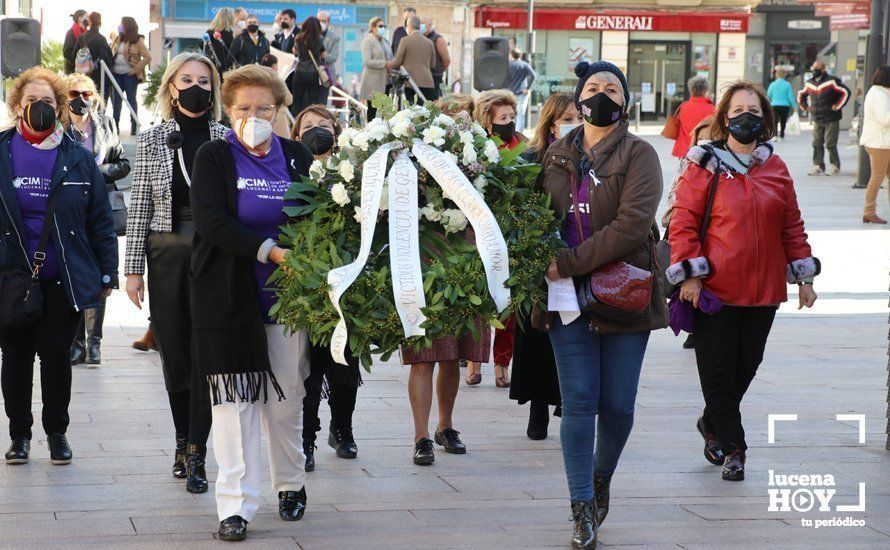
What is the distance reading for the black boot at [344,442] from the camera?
6.91 meters

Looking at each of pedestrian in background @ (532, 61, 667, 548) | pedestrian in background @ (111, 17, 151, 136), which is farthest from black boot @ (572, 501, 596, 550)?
pedestrian in background @ (111, 17, 151, 136)

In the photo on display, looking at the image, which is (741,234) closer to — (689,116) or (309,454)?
(309,454)

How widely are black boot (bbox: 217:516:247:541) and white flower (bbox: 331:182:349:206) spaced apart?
4.38 feet

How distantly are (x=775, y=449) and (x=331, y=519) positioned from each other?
8.67ft

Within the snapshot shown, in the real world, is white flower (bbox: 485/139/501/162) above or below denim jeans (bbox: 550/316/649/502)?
above

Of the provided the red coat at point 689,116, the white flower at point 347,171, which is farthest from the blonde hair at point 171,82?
the red coat at point 689,116

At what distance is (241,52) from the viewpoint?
18328 mm

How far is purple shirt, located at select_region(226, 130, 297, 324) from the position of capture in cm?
543

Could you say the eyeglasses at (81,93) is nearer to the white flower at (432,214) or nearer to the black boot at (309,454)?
the black boot at (309,454)

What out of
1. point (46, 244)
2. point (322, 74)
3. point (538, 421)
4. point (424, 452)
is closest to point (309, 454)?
point (424, 452)

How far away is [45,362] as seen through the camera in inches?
→ 267

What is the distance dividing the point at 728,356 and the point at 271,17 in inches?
1489

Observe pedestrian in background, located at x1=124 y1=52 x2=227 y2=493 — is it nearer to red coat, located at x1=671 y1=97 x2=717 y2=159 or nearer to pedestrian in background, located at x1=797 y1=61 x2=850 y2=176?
red coat, located at x1=671 y1=97 x2=717 y2=159

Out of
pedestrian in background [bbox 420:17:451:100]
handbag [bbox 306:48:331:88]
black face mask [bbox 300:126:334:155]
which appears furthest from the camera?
pedestrian in background [bbox 420:17:451:100]
